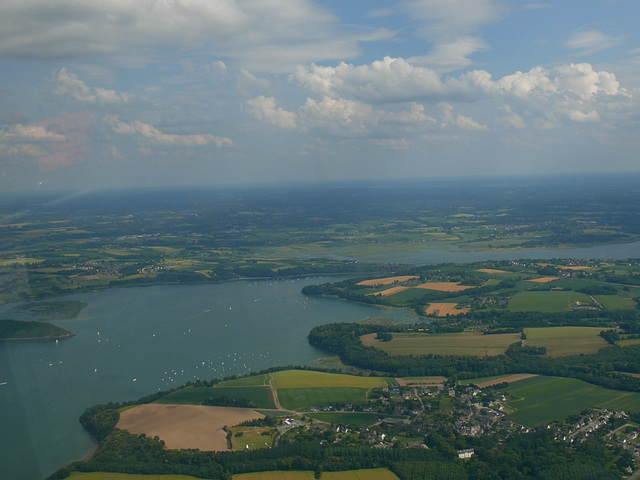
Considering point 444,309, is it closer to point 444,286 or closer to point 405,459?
point 444,286

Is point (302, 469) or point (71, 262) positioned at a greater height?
point (71, 262)

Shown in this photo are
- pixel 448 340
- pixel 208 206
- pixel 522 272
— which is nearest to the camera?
pixel 448 340

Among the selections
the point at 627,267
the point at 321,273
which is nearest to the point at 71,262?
the point at 321,273

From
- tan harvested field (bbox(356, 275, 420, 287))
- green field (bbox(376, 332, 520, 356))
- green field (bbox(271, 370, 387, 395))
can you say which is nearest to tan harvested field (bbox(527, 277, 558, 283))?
tan harvested field (bbox(356, 275, 420, 287))

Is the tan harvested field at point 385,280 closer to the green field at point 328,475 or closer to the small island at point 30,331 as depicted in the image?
the small island at point 30,331

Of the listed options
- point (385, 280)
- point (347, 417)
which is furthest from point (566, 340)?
point (385, 280)

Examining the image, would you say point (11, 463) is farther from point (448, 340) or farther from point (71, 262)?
point (71, 262)

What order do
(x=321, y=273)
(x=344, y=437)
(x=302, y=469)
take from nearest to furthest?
1. (x=302, y=469)
2. (x=344, y=437)
3. (x=321, y=273)

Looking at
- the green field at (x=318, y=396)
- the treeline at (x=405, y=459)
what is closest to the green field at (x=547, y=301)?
the green field at (x=318, y=396)
